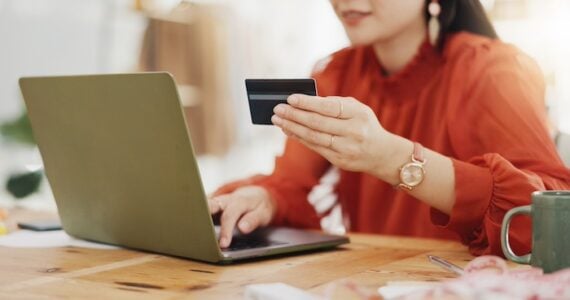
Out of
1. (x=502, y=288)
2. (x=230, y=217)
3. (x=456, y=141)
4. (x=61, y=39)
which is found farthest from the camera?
(x=61, y=39)

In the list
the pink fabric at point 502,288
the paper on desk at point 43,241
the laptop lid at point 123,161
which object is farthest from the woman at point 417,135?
the pink fabric at point 502,288

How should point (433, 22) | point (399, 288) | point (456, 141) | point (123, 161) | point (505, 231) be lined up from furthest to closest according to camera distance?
point (433, 22) → point (456, 141) → point (123, 161) → point (505, 231) → point (399, 288)

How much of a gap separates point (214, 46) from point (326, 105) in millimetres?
2150

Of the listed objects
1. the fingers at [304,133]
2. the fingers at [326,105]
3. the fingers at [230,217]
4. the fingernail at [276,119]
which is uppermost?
the fingers at [326,105]

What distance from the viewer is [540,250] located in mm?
858

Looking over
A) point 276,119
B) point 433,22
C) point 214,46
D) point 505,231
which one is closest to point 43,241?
point 276,119

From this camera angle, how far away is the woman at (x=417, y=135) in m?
1.02

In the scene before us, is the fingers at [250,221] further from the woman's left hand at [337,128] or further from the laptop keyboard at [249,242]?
the woman's left hand at [337,128]

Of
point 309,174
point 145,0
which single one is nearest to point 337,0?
point 309,174

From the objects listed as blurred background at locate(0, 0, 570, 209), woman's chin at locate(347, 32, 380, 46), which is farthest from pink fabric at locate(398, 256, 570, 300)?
blurred background at locate(0, 0, 570, 209)

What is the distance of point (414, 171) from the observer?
3.53 ft

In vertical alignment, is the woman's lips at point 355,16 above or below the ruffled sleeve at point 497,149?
above

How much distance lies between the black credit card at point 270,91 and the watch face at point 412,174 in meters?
0.20

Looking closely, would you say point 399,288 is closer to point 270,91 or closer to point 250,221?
point 270,91
